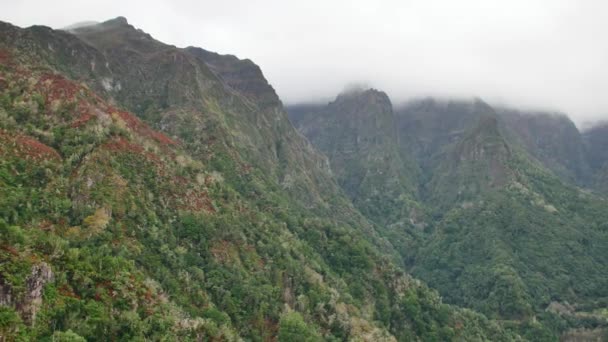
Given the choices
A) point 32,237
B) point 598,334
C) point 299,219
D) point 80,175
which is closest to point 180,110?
point 299,219

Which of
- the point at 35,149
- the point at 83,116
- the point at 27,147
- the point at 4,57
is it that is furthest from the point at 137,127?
the point at 27,147

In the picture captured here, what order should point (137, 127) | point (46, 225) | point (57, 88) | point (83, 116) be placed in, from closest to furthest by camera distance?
point (46, 225) → point (83, 116) → point (57, 88) → point (137, 127)

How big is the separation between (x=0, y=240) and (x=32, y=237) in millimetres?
6554

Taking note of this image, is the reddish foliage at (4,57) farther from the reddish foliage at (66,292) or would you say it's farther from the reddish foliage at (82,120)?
the reddish foliage at (66,292)

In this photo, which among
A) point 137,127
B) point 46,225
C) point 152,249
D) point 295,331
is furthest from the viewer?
point 137,127

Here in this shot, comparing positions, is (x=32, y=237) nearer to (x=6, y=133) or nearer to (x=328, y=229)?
(x=6, y=133)

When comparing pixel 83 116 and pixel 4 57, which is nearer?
pixel 83 116

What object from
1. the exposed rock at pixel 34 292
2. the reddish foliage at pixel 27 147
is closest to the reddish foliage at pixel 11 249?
the exposed rock at pixel 34 292

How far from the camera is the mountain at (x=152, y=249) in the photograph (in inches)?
2373

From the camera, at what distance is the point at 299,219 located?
157750 mm

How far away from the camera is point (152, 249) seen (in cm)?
8769

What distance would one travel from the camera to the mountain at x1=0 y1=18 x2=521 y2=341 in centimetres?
6028

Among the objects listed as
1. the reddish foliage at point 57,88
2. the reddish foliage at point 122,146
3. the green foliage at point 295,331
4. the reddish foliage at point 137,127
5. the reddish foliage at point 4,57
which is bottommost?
the green foliage at point 295,331

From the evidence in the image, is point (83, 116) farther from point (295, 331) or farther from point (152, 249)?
point (295, 331)
